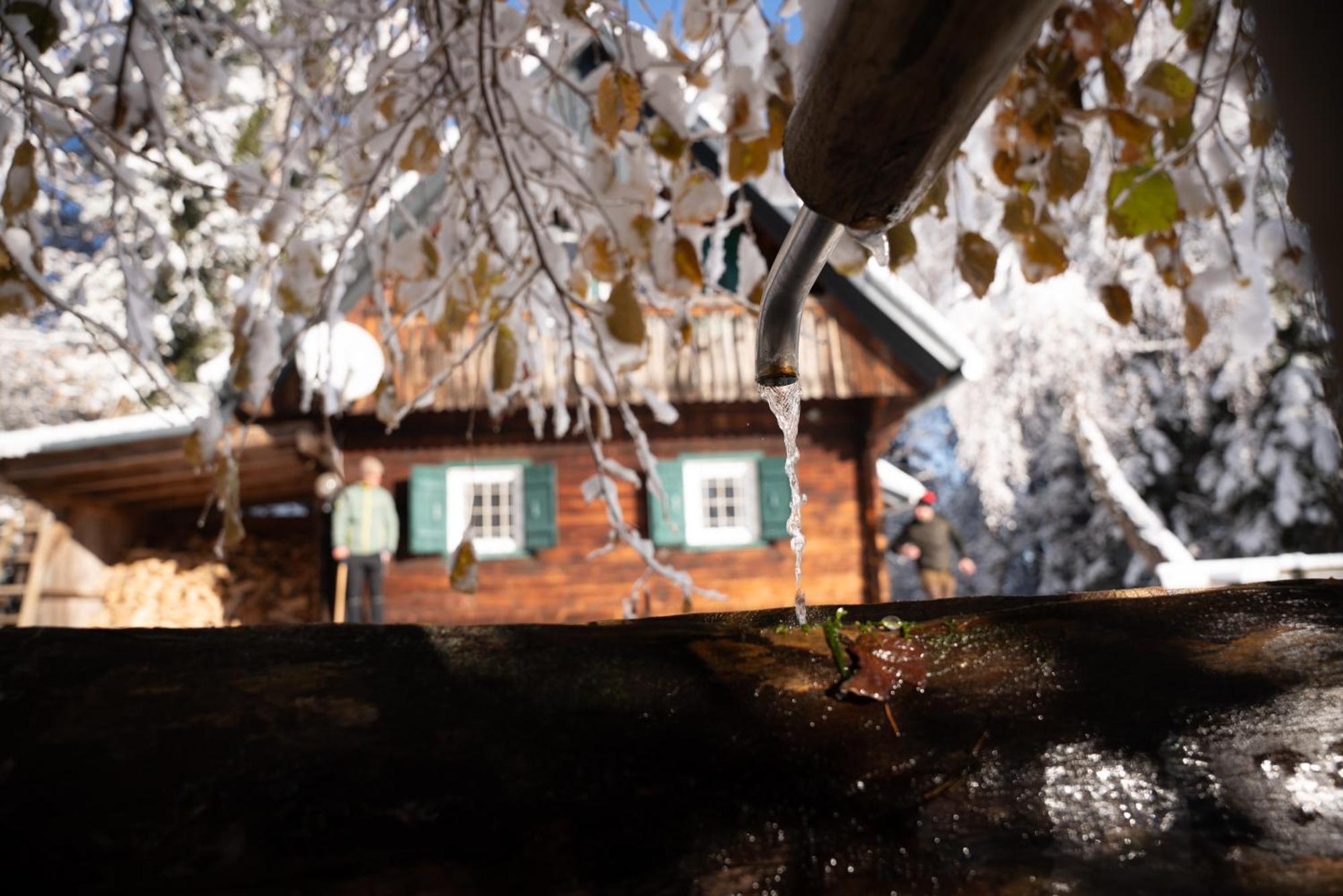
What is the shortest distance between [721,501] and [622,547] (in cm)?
113

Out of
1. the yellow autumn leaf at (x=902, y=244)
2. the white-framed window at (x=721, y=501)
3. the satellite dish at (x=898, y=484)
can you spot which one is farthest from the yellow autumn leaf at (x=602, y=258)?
the satellite dish at (x=898, y=484)

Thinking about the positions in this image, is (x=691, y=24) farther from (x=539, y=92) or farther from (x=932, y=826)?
(x=932, y=826)

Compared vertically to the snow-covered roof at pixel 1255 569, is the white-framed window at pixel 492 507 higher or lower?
higher

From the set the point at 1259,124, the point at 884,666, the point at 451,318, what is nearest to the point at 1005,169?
the point at 1259,124

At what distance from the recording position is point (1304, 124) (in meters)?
0.29

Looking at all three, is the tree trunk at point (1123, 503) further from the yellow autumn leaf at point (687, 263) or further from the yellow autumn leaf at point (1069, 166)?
the yellow autumn leaf at point (687, 263)

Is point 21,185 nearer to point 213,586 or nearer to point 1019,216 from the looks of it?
point 1019,216

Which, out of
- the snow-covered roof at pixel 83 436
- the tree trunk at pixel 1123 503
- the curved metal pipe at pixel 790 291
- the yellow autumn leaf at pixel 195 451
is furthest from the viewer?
the tree trunk at pixel 1123 503

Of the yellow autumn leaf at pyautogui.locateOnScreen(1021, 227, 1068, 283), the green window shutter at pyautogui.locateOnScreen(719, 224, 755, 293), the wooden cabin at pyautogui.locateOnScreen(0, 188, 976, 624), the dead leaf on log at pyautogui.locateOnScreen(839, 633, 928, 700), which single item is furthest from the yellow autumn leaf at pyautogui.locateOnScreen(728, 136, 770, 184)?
the green window shutter at pyautogui.locateOnScreen(719, 224, 755, 293)

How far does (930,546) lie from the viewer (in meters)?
10.4

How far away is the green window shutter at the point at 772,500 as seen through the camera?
9.76 m

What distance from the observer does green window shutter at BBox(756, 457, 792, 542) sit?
9758mm

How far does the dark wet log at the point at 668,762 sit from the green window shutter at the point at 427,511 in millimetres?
8586

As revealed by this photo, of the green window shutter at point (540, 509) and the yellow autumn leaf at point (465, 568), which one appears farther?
the green window shutter at point (540, 509)
